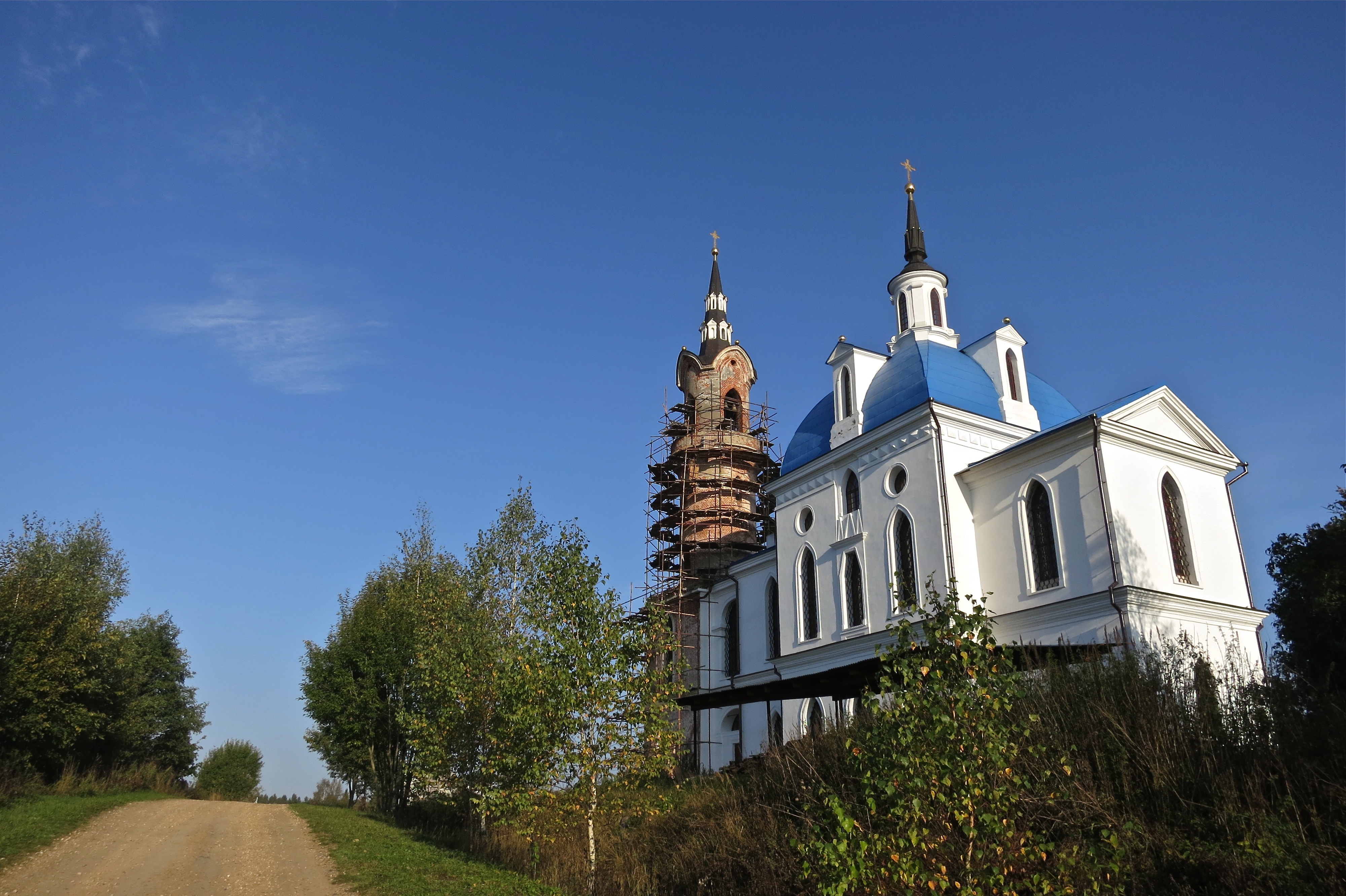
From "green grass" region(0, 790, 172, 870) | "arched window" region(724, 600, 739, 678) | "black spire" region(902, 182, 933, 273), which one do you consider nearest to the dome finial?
"black spire" region(902, 182, 933, 273)

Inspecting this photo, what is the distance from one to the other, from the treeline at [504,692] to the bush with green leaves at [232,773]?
16034mm

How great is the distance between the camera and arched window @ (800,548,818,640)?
2695 centimetres

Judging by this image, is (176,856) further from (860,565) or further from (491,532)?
(860,565)

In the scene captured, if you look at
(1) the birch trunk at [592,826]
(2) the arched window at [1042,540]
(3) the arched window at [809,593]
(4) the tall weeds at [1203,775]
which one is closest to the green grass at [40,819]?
(1) the birch trunk at [592,826]

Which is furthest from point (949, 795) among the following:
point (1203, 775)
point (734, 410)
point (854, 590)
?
point (734, 410)

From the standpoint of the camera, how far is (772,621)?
30969mm

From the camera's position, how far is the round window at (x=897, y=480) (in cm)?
2439

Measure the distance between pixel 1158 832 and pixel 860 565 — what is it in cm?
1559

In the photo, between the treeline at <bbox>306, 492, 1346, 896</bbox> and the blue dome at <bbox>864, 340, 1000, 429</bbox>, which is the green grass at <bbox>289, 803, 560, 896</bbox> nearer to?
the treeline at <bbox>306, 492, 1346, 896</bbox>

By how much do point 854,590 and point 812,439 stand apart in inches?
210

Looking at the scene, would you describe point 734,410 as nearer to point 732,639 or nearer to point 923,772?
point 732,639

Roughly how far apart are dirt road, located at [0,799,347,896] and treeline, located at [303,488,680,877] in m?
3.14

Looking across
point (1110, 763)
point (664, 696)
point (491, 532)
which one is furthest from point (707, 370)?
point (1110, 763)

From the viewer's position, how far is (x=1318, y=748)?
33.3ft
